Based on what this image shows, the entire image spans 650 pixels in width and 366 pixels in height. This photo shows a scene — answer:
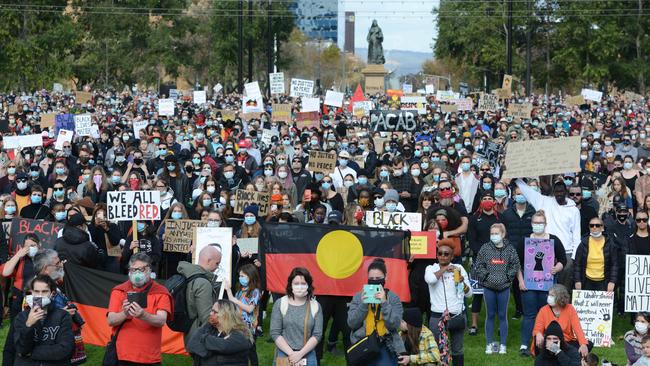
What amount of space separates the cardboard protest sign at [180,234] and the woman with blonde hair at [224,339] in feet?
15.3

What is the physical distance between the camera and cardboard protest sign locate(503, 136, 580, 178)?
54.3 feet

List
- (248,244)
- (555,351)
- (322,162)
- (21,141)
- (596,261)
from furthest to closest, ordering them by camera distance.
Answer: (21,141) < (322,162) < (596,261) < (248,244) < (555,351)

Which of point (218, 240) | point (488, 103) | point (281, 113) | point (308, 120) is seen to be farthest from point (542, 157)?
point (488, 103)

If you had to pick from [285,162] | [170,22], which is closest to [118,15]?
[170,22]

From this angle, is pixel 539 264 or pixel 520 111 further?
pixel 520 111

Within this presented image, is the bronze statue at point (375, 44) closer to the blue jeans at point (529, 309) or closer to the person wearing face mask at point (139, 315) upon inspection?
the blue jeans at point (529, 309)

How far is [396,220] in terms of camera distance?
46.7 ft

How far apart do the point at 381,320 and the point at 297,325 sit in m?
0.73

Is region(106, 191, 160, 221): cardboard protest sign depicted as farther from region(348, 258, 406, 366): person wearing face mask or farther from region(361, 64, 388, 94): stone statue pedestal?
region(361, 64, 388, 94): stone statue pedestal

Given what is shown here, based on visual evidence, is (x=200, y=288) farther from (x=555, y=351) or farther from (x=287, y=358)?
(x=555, y=351)

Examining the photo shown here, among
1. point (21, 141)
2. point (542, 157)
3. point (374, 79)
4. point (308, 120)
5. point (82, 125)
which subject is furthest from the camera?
point (374, 79)

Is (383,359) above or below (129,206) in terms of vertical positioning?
below

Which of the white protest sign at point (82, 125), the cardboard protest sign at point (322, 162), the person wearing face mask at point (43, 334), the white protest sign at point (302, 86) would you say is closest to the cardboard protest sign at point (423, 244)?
the person wearing face mask at point (43, 334)

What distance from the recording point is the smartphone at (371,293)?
33.4 ft
